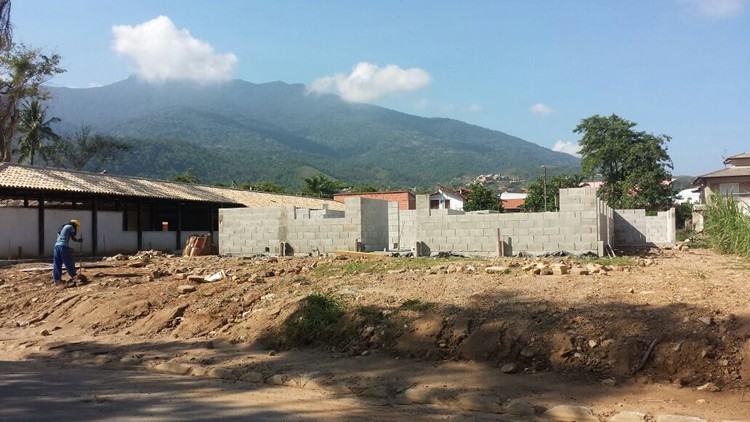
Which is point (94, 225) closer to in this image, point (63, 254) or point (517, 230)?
point (63, 254)

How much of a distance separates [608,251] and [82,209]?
72.2ft

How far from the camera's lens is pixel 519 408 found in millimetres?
5742

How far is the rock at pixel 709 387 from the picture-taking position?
5.74 metres

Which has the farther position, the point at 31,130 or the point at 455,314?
the point at 31,130

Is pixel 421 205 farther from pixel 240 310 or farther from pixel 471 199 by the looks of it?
pixel 471 199

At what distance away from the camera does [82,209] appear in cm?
2772

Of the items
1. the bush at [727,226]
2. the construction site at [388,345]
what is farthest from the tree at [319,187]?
the construction site at [388,345]

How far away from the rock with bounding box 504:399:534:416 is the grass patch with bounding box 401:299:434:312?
8.40 ft

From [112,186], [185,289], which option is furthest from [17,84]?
[185,289]

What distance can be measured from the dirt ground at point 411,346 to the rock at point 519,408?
0.01m

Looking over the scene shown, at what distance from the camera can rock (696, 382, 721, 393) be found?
18.8 ft

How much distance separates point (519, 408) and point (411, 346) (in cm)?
212

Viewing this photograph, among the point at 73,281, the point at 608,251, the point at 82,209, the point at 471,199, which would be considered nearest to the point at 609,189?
the point at 471,199

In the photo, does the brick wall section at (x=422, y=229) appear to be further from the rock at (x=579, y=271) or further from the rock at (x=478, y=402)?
the rock at (x=478, y=402)
